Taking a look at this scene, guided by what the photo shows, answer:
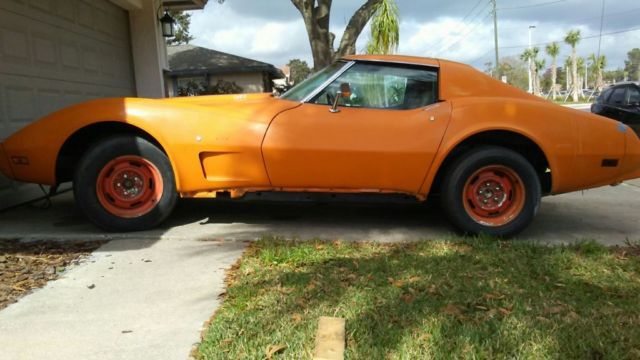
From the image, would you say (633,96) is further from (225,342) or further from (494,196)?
(225,342)

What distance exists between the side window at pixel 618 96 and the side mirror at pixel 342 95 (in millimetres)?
8969

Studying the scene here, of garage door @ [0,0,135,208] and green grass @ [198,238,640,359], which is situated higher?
garage door @ [0,0,135,208]

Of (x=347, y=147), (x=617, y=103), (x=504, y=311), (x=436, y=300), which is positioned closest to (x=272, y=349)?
(x=436, y=300)

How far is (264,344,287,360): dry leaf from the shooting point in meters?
2.35

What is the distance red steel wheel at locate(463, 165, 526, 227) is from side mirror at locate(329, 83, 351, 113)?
123 cm

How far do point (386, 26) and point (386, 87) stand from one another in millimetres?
5826

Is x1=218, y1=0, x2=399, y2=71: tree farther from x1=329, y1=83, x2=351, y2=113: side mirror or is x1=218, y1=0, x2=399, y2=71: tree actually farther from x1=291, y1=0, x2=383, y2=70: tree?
x1=329, y1=83, x2=351, y2=113: side mirror

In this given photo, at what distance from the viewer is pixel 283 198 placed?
430 cm

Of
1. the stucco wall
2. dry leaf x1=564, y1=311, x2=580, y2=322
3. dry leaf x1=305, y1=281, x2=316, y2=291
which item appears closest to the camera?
dry leaf x1=564, y1=311, x2=580, y2=322

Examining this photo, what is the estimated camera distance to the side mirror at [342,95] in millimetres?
4051

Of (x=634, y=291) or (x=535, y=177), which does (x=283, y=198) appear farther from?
(x=634, y=291)

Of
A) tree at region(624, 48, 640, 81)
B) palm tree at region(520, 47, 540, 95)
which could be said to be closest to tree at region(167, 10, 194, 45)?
palm tree at region(520, 47, 540, 95)

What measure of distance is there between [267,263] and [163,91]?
6.45m

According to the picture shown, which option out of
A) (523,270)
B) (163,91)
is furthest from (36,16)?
(523,270)
